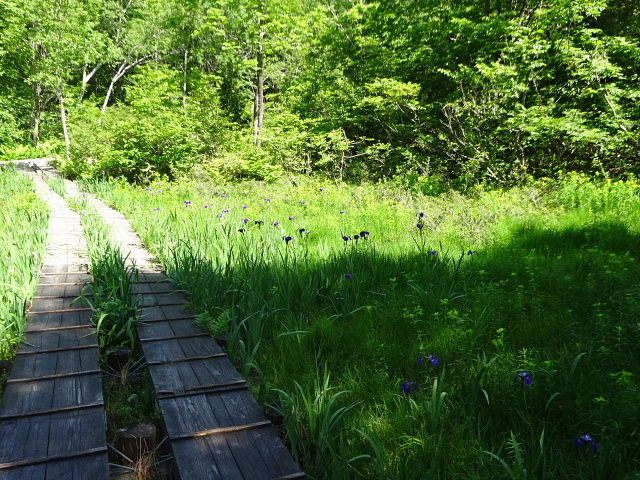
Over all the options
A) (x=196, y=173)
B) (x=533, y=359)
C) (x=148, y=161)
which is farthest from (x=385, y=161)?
(x=533, y=359)

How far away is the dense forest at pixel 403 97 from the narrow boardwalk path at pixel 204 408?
6798 millimetres

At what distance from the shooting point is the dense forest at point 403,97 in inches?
298

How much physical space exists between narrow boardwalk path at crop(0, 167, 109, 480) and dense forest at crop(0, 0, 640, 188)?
7077mm

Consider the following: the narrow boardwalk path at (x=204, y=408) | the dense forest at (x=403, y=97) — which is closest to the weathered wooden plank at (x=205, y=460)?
the narrow boardwalk path at (x=204, y=408)

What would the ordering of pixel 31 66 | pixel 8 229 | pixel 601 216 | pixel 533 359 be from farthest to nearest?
pixel 31 66 → pixel 601 216 → pixel 8 229 → pixel 533 359

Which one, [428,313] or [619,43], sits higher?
[619,43]

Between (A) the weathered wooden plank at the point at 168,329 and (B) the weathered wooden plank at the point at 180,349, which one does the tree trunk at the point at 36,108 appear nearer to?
(A) the weathered wooden plank at the point at 168,329

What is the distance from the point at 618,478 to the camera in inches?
56.7

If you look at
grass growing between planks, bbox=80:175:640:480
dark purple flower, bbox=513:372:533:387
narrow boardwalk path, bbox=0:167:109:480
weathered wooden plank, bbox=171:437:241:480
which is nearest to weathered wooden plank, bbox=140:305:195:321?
grass growing between planks, bbox=80:175:640:480

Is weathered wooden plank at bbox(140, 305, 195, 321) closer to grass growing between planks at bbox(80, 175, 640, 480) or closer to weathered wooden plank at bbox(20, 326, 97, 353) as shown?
grass growing between planks at bbox(80, 175, 640, 480)

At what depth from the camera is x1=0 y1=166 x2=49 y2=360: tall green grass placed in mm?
2516

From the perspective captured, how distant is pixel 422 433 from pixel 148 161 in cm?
1037

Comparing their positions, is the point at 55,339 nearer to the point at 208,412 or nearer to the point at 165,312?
the point at 165,312

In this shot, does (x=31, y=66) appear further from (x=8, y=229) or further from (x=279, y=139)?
(x=8, y=229)
